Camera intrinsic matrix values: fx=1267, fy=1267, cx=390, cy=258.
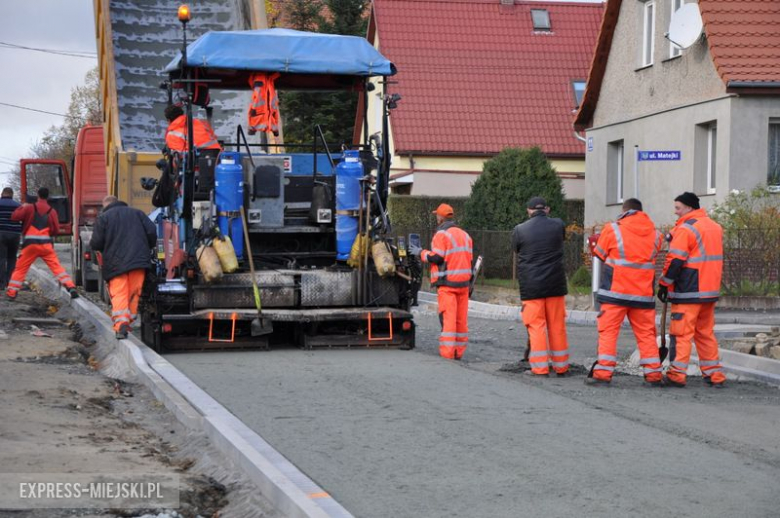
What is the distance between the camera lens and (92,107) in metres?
96.4

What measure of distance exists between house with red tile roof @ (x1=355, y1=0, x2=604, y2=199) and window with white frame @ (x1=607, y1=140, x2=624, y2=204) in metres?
8.13

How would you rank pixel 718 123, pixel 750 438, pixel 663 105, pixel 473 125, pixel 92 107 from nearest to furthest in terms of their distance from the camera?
pixel 750 438 < pixel 718 123 < pixel 663 105 < pixel 473 125 < pixel 92 107

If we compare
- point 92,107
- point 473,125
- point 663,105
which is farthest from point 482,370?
point 92,107

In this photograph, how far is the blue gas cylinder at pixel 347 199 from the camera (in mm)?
14180

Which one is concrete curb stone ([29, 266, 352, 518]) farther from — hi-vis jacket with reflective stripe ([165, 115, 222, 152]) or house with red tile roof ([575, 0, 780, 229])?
house with red tile roof ([575, 0, 780, 229])

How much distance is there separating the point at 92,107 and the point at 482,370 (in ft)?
289

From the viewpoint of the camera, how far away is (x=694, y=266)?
37.5ft

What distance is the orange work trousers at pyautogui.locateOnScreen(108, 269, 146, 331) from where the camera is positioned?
539 inches

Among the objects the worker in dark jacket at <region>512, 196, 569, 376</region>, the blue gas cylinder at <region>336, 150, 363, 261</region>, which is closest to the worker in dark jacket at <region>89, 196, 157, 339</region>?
the blue gas cylinder at <region>336, 150, 363, 261</region>

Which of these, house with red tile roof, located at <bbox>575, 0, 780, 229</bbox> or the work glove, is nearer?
the work glove

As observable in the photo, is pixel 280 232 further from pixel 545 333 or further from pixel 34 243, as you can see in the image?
pixel 34 243

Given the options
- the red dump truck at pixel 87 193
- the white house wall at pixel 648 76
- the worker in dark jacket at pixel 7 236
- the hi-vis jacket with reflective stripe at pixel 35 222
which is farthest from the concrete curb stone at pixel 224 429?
the white house wall at pixel 648 76

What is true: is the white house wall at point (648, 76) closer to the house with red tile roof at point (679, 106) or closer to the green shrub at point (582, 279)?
the house with red tile roof at point (679, 106)

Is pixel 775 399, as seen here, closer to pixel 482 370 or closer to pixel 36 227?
pixel 482 370
